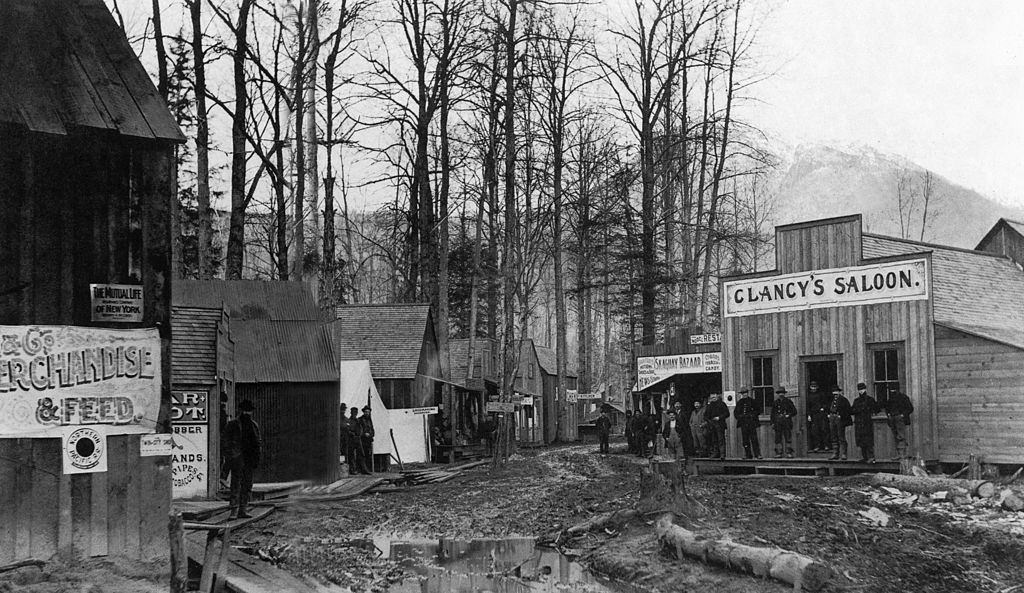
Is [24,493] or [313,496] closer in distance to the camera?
[24,493]

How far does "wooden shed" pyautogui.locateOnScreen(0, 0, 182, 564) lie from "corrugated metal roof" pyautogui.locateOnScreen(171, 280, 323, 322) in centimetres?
1487

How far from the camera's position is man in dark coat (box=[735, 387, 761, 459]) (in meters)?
24.5

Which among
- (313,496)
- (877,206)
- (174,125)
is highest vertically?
(877,206)

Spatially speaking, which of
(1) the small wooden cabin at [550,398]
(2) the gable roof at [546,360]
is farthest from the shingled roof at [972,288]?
(2) the gable roof at [546,360]

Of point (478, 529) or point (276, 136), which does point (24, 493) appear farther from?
point (276, 136)

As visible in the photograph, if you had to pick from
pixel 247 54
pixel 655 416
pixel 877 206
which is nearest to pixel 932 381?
pixel 655 416

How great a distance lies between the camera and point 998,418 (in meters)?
20.6

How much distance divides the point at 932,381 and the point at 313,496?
13.3m

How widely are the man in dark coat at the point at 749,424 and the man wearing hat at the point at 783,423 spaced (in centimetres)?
51

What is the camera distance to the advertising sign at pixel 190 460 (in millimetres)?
20094

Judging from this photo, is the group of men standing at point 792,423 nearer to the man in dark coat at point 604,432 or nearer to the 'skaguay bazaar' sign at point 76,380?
the man in dark coat at point 604,432

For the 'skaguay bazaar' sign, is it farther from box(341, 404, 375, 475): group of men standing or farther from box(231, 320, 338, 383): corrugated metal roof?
box(341, 404, 375, 475): group of men standing

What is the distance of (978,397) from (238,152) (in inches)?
764

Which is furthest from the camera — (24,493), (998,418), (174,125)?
(998,418)
